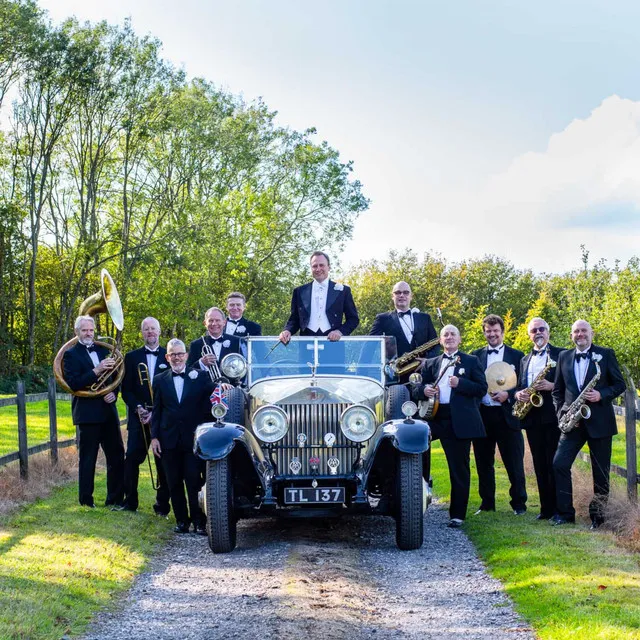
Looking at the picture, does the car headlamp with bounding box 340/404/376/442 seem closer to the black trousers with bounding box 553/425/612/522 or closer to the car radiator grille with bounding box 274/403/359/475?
the car radiator grille with bounding box 274/403/359/475

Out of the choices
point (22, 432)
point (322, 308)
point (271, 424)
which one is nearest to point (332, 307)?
point (322, 308)

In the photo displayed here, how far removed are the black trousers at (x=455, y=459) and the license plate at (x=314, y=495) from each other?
200 centimetres

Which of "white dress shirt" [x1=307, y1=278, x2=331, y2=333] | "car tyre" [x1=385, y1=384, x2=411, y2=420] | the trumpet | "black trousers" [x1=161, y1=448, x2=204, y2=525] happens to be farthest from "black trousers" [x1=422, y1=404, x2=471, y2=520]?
"black trousers" [x1=161, y1=448, x2=204, y2=525]

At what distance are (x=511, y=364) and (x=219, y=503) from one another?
4.19 meters

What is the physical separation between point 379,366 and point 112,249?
33.1m

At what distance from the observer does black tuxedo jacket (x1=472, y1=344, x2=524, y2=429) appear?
34.9 feet

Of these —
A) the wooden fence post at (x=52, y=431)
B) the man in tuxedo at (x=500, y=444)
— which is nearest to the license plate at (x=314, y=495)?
the man in tuxedo at (x=500, y=444)

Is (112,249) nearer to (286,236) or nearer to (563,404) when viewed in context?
(286,236)

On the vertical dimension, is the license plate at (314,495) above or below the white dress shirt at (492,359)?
below

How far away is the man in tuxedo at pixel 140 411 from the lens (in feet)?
35.2

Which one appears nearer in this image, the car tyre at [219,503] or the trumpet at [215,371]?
the car tyre at [219,503]

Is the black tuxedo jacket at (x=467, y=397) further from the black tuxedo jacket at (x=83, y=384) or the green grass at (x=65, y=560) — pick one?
the black tuxedo jacket at (x=83, y=384)

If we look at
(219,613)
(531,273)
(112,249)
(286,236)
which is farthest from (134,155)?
(219,613)

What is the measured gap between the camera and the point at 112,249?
41219mm
